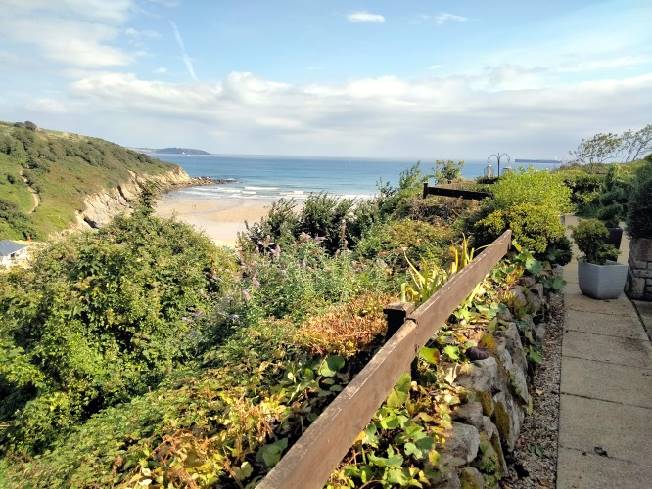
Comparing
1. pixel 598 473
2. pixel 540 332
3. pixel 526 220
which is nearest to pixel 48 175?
pixel 526 220

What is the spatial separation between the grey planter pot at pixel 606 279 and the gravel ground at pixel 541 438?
204 cm

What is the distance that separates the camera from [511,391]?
3398 millimetres

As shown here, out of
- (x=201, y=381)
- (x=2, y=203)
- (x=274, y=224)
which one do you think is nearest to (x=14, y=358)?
(x=201, y=381)

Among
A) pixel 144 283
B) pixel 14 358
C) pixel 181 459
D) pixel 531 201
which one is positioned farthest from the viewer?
pixel 531 201

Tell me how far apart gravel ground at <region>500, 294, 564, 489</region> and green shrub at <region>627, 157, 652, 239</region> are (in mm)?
2686

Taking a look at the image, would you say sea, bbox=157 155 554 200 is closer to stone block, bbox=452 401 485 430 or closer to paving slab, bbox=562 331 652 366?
paving slab, bbox=562 331 652 366

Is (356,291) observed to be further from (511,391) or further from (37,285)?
(37,285)

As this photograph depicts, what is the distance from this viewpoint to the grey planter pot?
609cm

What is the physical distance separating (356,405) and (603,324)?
188 inches

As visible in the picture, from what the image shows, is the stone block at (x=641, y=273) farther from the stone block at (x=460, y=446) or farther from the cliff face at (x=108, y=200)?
the cliff face at (x=108, y=200)

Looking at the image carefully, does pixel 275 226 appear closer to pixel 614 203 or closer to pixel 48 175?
pixel 614 203

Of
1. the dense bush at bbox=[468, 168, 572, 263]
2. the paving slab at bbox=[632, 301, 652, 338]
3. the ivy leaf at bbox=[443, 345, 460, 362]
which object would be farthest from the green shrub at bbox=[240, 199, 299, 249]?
the ivy leaf at bbox=[443, 345, 460, 362]

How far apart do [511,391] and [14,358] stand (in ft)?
16.3

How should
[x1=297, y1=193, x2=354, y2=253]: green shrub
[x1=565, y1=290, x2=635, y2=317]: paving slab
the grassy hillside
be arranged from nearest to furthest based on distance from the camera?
1. [x1=565, y1=290, x2=635, y2=317]: paving slab
2. [x1=297, y1=193, x2=354, y2=253]: green shrub
3. the grassy hillside
